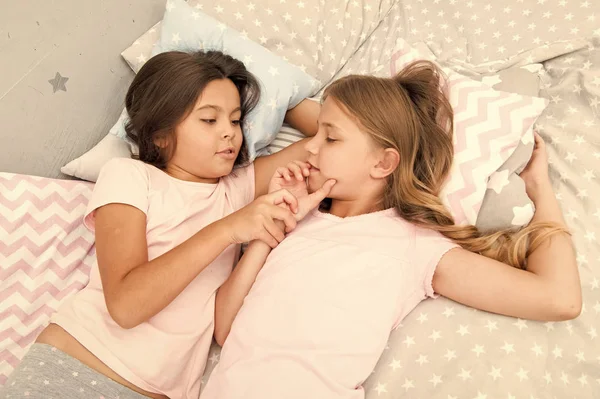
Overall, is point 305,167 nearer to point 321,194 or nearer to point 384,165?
point 321,194

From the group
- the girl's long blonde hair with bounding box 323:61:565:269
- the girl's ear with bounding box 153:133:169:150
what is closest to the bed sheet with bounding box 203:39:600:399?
the girl's long blonde hair with bounding box 323:61:565:269

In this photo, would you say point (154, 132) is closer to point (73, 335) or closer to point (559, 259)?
→ point (73, 335)

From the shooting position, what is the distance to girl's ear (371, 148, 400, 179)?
3.89ft

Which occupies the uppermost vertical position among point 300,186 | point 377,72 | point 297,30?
point 297,30

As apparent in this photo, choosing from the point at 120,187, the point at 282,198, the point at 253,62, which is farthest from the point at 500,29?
the point at 120,187

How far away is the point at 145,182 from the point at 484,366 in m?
0.89

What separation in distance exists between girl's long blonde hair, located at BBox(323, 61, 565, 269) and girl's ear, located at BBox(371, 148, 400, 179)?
2cm

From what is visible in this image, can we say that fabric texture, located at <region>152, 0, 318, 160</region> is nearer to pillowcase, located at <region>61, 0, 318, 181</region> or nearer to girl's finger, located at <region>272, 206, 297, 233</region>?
pillowcase, located at <region>61, 0, 318, 181</region>

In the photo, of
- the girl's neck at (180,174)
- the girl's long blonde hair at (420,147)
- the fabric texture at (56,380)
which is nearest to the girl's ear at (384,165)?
the girl's long blonde hair at (420,147)

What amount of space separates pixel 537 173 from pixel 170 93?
3.18ft

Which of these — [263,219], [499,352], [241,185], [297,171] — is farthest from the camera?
[241,185]

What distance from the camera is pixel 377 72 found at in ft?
4.95

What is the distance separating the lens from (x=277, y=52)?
5.24 feet

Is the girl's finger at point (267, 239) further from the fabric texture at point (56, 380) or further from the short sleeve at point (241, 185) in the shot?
the fabric texture at point (56, 380)
